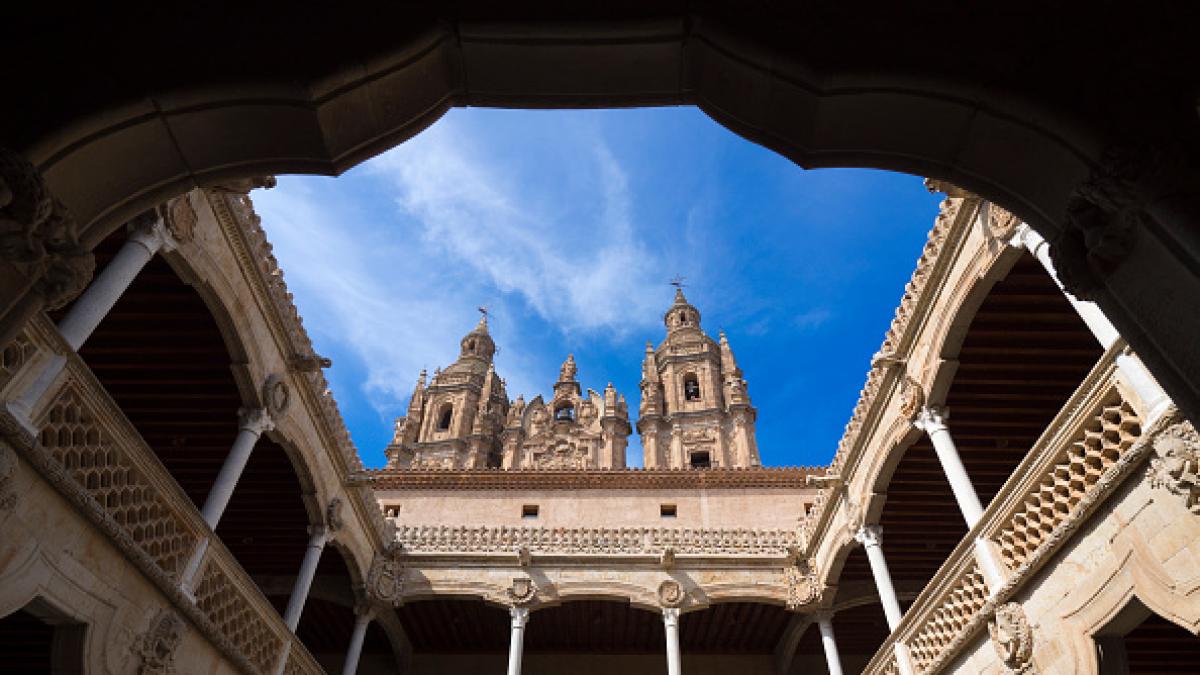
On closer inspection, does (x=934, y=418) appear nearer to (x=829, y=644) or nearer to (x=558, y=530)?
(x=829, y=644)

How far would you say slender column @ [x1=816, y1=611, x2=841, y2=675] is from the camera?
13.8 metres

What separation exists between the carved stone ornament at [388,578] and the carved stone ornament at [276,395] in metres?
5.56

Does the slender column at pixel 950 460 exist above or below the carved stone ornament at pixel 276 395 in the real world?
below

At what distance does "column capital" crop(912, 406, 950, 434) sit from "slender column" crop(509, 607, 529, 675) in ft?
29.7

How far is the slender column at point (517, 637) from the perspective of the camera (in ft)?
46.4

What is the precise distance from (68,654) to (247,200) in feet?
19.1

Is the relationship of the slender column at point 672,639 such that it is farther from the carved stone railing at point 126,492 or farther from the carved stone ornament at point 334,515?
the carved stone railing at point 126,492

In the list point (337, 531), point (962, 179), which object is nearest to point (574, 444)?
point (337, 531)

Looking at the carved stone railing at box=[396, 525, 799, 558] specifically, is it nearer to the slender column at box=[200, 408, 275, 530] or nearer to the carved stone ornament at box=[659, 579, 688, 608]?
the carved stone ornament at box=[659, 579, 688, 608]

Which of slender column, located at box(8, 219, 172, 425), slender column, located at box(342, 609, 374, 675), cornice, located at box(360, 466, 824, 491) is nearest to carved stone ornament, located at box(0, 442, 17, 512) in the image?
slender column, located at box(8, 219, 172, 425)

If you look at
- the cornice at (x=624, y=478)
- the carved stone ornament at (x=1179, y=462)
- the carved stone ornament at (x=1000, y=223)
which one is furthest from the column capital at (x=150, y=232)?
the cornice at (x=624, y=478)

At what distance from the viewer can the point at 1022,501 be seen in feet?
26.2

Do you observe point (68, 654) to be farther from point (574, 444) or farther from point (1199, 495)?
point (574, 444)

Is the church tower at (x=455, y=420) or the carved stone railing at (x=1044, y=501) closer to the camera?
the carved stone railing at (x=1044, y=501)
